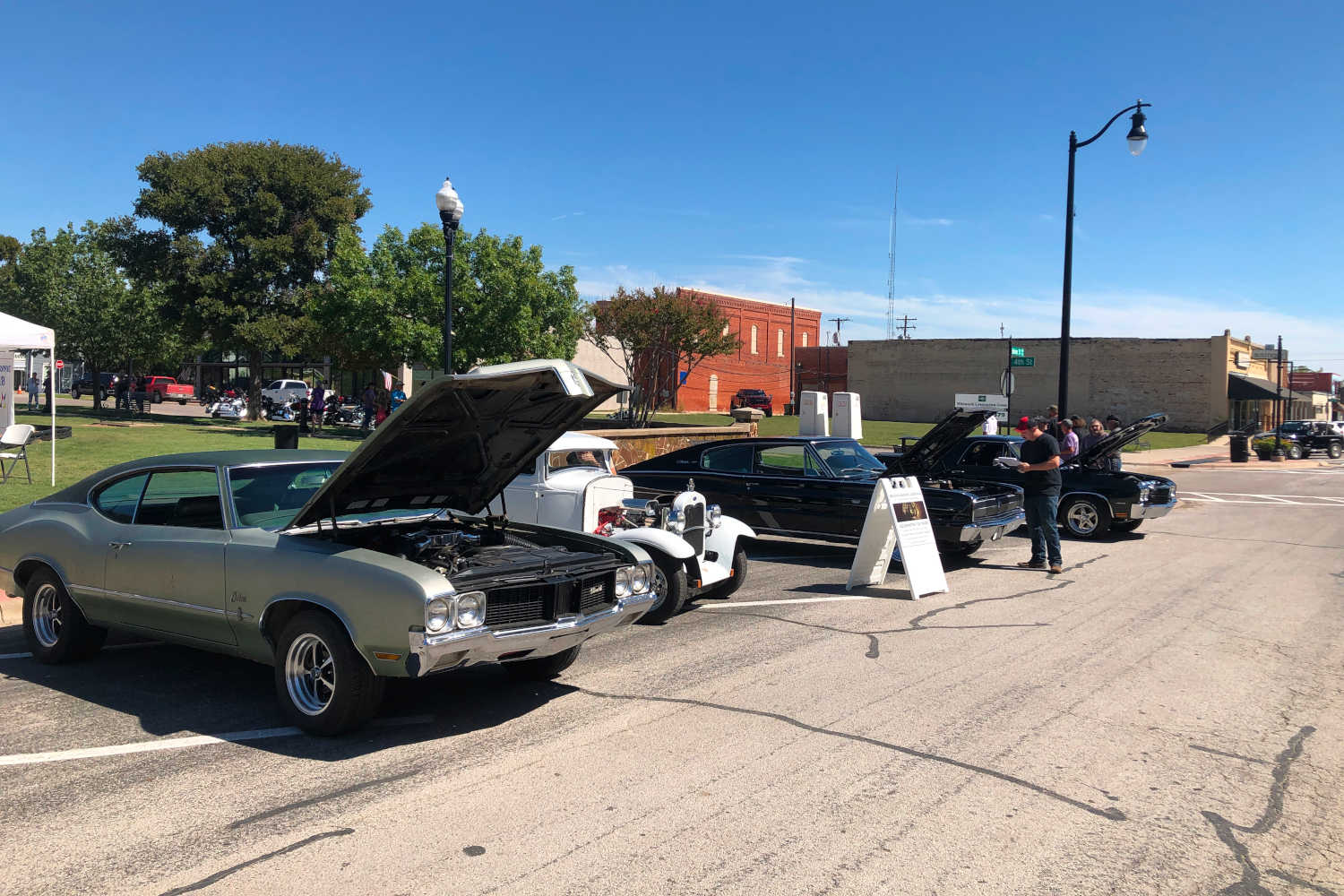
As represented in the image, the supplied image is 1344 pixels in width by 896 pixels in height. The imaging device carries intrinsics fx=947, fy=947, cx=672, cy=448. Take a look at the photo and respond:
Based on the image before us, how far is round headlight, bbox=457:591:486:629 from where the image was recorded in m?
4.85

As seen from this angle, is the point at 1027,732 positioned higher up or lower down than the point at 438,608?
lower down

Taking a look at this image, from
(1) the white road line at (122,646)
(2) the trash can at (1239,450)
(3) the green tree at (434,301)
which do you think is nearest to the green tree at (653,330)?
(3) the green tree at (434,301)

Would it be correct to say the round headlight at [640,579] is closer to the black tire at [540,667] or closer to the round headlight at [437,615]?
the black tire at [540,667]

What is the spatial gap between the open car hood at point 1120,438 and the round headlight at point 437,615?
39.8 ft

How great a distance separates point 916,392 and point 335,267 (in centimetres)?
4375

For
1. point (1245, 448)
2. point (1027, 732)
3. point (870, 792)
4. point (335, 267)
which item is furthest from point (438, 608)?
point (1245, 448)

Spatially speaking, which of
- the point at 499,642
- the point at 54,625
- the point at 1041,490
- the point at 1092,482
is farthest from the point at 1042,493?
the point at 54,625

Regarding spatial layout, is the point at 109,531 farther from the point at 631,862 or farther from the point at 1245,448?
the point at 1245,448

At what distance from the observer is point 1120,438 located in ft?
47.3

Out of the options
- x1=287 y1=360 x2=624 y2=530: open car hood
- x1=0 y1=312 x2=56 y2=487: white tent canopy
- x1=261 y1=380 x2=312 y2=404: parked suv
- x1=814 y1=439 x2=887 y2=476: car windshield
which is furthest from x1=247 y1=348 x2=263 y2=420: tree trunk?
x1=287 y1=360 x2=624 y2=530: open car hood

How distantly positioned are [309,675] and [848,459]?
27.0ft

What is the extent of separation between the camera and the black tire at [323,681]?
A: 4.93 m

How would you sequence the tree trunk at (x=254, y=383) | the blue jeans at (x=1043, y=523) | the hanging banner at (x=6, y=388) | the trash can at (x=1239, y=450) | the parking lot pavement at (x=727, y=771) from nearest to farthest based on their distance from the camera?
1. the parking lot pavement at (x=727, y=771)
2. the blue jeans at (x=1043, y=523)
3. the hanging banner at (x=6, y=388)
4. the tree trunk at (x=254, y=383)
5. the trash can at (x=1239, y=450)

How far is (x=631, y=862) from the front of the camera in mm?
3717
